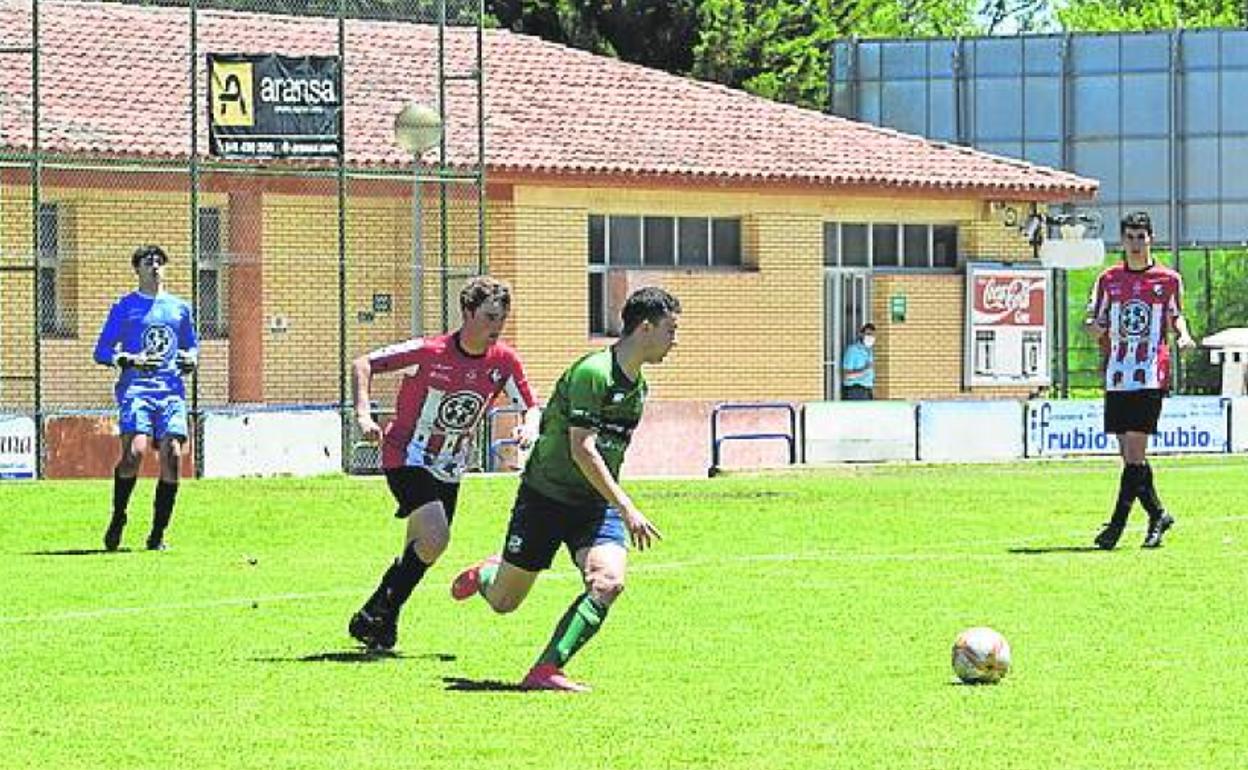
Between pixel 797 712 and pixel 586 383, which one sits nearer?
pixel 797 712

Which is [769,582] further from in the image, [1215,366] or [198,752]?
[1215,366]

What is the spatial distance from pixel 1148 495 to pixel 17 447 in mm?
15692

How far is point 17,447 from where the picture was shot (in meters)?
33.6

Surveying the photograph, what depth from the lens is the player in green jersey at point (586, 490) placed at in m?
13.0

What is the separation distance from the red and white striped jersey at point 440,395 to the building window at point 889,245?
31.5m

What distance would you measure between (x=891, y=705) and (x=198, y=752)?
2.86 m

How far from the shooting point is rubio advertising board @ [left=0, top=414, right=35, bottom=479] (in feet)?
110

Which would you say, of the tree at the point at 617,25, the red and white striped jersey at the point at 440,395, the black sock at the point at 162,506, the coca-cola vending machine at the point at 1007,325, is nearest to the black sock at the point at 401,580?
the red and white striped jersey at the point at 440,395

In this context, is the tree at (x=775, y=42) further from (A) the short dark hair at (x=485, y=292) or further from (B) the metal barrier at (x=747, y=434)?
(A) the short dark hair at (x=485, y=292)

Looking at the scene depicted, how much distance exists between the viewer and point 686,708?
1243 centimetres

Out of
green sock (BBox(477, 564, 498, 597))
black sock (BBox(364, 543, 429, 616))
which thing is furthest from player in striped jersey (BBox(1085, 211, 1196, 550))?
green sock (BBox(477, 564, 498, 597))

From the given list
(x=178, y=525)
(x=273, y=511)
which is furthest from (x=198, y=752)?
(x=273, y=511)

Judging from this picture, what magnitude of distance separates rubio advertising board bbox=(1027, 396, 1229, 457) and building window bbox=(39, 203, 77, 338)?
12847 mm

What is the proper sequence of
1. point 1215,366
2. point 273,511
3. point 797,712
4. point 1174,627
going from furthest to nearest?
1. point 1215,366
2. point 273,511
3. point 1174,627
4. point 797,712
